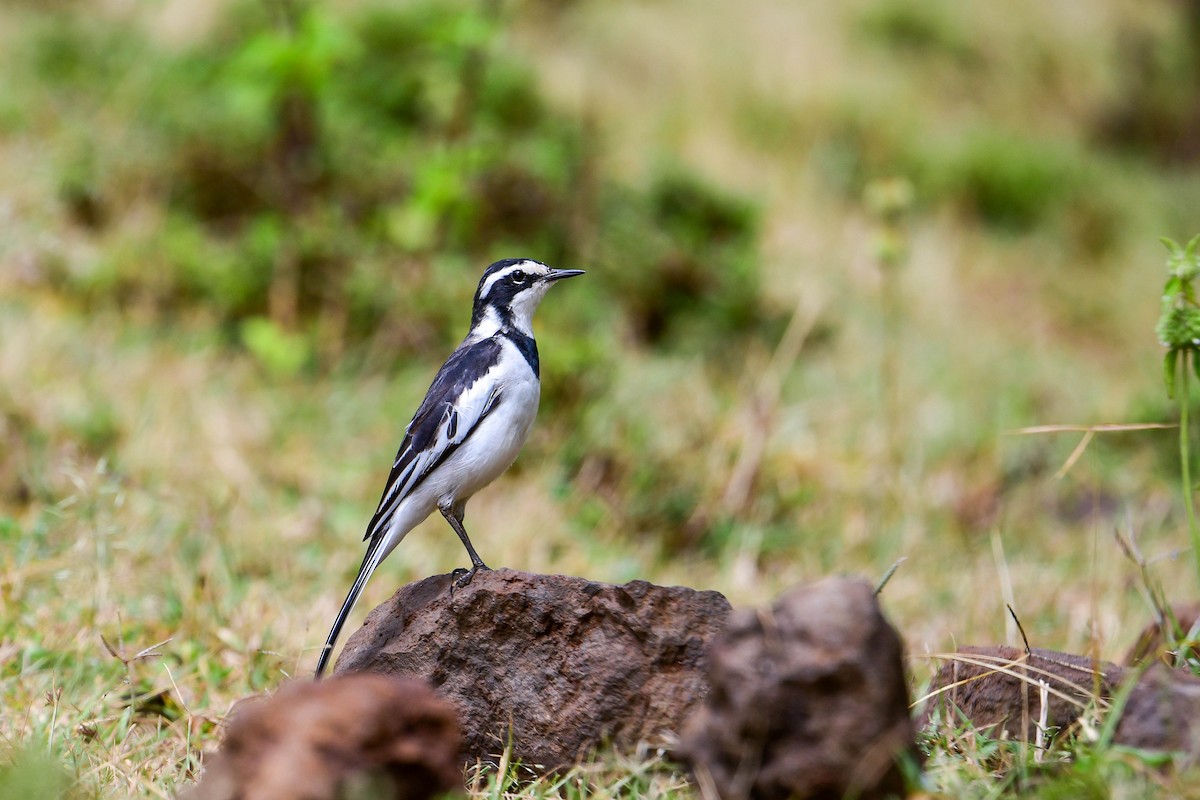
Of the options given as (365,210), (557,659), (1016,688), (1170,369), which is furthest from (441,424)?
(365,210)

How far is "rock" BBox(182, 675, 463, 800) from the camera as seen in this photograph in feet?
6.86

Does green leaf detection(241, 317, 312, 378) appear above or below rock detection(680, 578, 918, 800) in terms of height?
below

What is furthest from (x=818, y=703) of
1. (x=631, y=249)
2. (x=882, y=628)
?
(x=631, y=249)

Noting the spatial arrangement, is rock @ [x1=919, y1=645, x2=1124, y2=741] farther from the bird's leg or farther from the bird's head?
the bird's head

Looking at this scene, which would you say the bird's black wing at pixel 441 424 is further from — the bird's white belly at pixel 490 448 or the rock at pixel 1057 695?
the rock at pixel 1057 695

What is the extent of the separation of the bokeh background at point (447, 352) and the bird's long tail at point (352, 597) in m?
0.37

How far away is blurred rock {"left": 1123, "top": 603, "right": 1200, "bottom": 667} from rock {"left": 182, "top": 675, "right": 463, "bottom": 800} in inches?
59.7

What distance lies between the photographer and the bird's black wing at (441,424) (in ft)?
11.8

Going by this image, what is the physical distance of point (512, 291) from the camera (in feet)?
13.1

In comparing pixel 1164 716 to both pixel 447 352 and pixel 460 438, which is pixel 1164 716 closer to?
pixel 460 438

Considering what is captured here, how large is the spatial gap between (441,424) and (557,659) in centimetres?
96

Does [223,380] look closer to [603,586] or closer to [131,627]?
[131,627]

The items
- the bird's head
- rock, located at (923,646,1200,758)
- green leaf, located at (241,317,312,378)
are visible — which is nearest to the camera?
rock, located at (923,646,1200,758)

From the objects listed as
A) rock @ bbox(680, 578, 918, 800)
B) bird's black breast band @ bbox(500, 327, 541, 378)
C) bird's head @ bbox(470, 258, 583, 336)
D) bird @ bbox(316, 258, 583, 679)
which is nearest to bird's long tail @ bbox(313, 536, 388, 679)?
bird @ bbox(316, 258, 583, 679)
